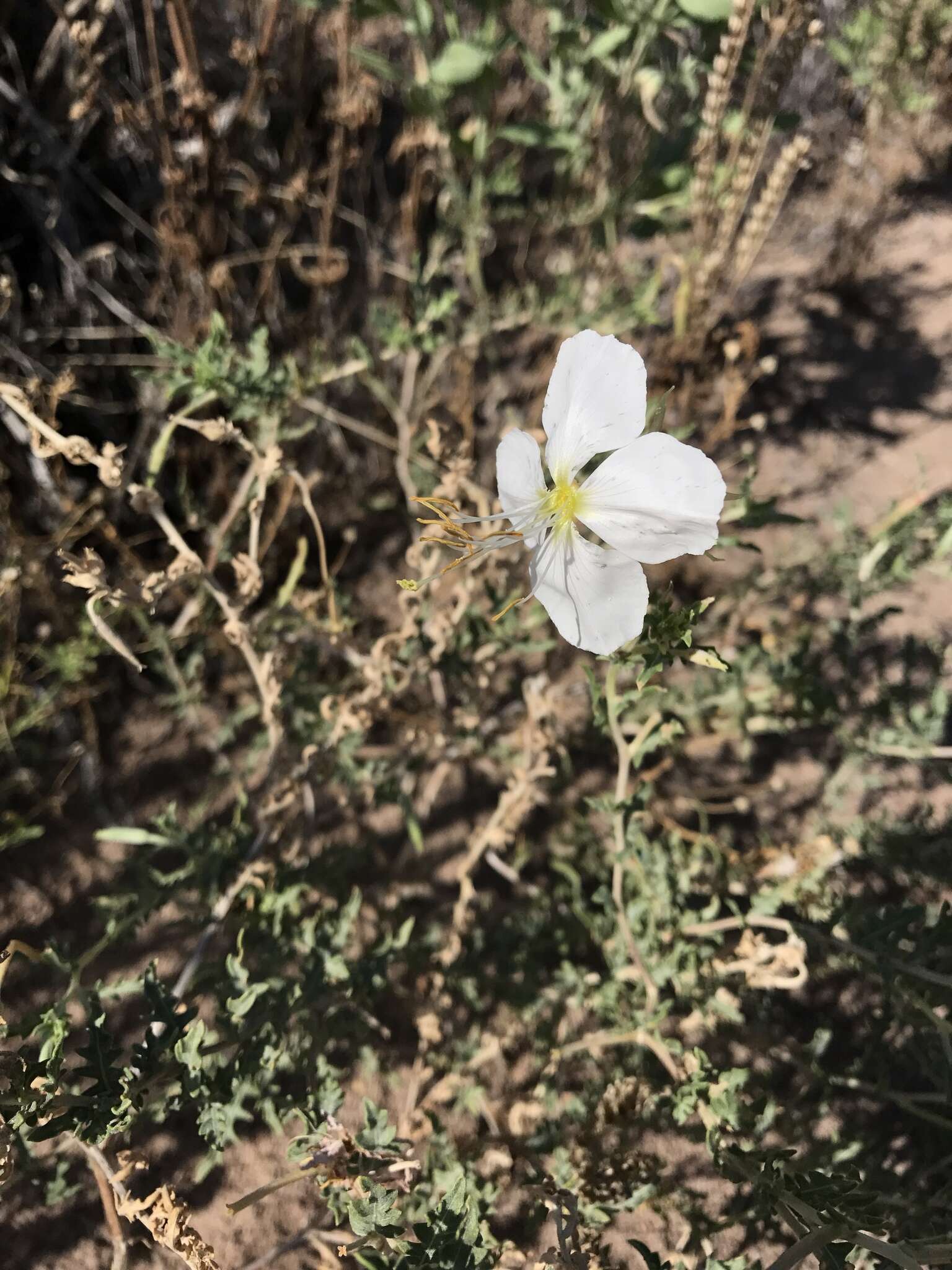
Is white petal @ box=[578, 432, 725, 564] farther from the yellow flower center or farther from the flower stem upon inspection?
the flower stem

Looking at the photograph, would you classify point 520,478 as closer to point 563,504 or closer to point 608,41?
point 563,504

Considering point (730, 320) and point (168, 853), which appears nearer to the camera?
point (168, 853)

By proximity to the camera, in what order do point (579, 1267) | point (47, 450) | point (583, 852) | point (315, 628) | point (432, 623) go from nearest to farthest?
point (579, 1267), point (47, 450), point (432, 623), point (315, 628), point (583, 852)

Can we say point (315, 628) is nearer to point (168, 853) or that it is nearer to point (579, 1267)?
point (168, 853)

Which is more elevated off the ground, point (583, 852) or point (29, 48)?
point (29, 48)

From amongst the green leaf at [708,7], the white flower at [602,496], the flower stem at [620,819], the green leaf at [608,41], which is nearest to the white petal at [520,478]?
the white flower at [602,496]

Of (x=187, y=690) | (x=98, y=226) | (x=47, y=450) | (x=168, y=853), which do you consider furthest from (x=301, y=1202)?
(x=98, y=226)

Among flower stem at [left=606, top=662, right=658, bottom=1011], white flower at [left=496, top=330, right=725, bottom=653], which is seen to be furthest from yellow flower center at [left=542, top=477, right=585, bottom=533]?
flower stem at [left=606, top=662, right=658, bottom=1011]
